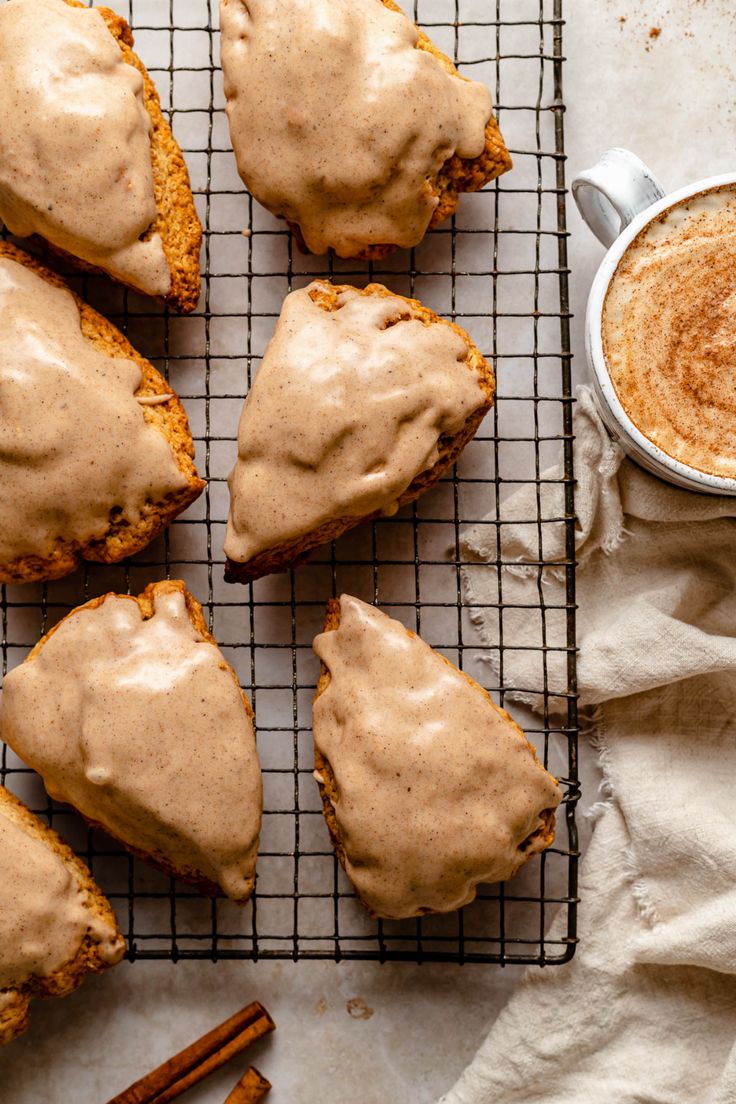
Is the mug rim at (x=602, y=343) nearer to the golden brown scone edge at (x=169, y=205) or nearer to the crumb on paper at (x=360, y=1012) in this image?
the golden brown scone edge at (x=169, y=205)

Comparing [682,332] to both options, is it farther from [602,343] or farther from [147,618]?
[147,618]

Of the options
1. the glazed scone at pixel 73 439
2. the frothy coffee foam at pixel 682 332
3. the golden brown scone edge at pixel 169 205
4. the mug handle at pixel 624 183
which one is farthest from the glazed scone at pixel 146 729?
the mug handle at pixel 624 183

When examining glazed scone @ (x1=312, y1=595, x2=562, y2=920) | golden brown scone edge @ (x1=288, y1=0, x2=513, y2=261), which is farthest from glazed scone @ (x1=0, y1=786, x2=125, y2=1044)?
golden brown scone edge @ (x1=288, y1=0, x2=513, y2=261)

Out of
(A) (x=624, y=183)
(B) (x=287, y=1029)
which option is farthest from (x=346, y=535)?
(B) (x=287, y=1029)

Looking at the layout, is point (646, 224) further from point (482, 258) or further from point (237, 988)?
point (237, 988)

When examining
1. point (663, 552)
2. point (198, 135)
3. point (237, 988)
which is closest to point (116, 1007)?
point (237, 988)

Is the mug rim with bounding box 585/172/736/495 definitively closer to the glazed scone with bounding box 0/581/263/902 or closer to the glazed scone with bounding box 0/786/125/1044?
the glazed scone with bounding box 0/581/263/902
